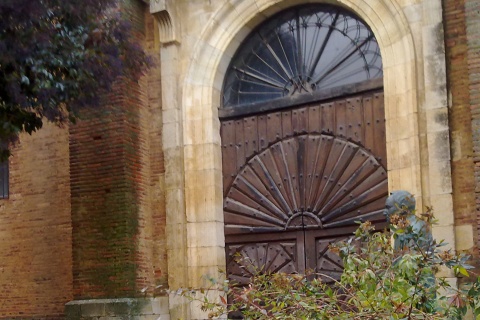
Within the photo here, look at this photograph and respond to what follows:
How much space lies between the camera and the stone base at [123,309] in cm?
1095

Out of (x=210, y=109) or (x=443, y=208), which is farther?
(x=210, y=109)

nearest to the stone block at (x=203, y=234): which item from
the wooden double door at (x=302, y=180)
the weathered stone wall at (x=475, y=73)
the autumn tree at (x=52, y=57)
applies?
the wooden double door at (x=302, y=180)

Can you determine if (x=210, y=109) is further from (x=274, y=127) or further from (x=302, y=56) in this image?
(x=302, y=56)

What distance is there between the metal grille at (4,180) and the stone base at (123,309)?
2.77m

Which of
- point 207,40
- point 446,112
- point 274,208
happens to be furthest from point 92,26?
point 446,112

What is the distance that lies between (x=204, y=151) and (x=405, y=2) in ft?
10.8

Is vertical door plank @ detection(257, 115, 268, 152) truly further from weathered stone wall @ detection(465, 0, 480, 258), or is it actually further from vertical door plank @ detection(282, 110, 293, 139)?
weathered stone wall @ detection(465, 0, 480, 258)

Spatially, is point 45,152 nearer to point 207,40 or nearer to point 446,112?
point 207,40

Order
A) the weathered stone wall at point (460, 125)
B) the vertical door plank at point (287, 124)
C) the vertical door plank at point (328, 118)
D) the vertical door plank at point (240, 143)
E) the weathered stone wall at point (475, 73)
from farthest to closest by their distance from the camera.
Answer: the vertical door plank at point (240, 143) < the vertical door plank at point (287, 124) < the vertical door plank at point (328, 118) < the weathered stone wall at point (460, 125) < the weathered stone wall at point (475, 73)

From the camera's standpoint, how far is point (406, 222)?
5.25 m

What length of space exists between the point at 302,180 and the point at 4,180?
5.17 metres

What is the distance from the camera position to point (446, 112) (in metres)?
9.42

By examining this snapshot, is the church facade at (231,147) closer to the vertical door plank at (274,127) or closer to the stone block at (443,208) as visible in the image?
the vertical door plank at (274,127)

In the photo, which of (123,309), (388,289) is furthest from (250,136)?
(388,289)
